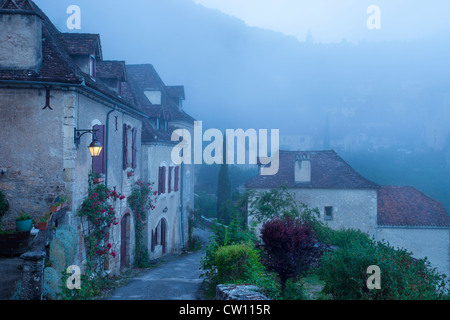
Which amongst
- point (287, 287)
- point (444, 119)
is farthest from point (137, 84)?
point (444, 119)

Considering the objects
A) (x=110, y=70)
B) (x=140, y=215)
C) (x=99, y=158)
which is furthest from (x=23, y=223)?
(x=140, y=215)

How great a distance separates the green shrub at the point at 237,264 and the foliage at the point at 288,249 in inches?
13.4

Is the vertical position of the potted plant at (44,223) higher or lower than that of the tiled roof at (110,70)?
lower

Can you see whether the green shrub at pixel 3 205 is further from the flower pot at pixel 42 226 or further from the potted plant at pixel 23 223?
the flower pot at pixel 42 226

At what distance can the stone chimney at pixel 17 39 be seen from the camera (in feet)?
25.7

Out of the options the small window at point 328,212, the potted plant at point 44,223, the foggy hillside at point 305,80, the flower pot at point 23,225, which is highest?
the foggy hillside at point 305,80

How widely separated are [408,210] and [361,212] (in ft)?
10.9

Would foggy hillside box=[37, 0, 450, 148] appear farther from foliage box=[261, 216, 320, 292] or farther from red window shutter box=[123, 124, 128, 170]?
foliage box=[261, 216, 320, 292]

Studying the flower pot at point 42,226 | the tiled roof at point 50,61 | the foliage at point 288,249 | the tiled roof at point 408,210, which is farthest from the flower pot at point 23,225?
the tiled roof at point 408,210

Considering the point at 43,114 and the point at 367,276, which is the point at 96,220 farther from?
the point at 367,276

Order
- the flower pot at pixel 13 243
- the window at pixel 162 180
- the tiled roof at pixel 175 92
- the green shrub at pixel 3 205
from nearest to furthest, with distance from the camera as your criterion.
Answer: the flower pot at pixel 13 243 → the green shrub at pixel 3 205 → the window at pixel 162 180 → the tiled roof at pixel 175 92

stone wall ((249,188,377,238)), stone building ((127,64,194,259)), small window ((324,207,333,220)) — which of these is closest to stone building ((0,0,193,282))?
stone building ((127,64,194,259))

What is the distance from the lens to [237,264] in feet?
24.4
